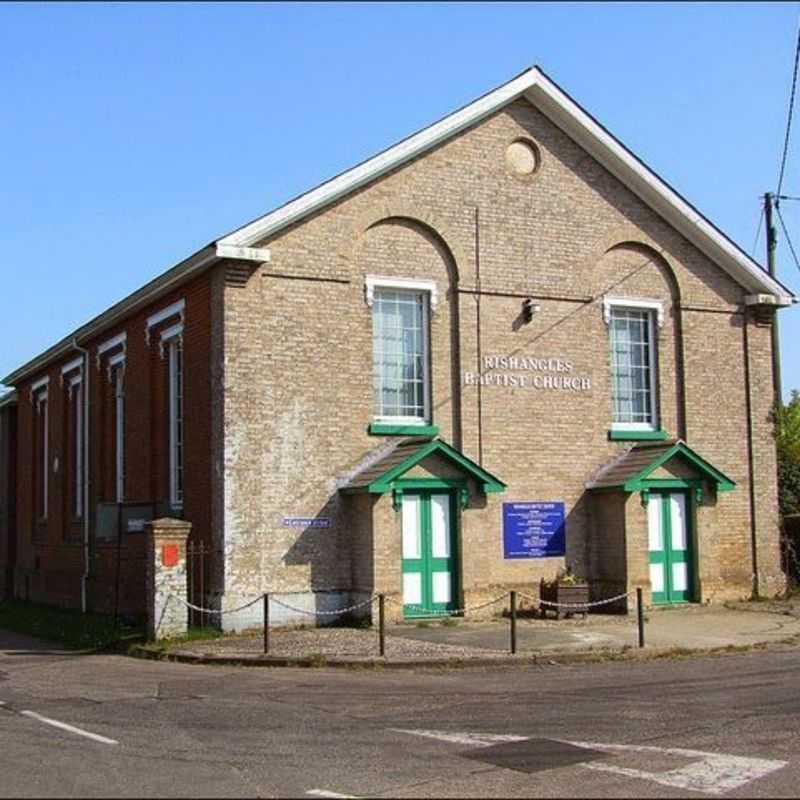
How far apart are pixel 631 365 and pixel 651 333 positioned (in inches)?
32.1

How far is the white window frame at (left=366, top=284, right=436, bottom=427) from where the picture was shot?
22.0 m

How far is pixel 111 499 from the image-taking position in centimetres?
2738

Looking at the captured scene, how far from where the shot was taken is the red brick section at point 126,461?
21578 mm

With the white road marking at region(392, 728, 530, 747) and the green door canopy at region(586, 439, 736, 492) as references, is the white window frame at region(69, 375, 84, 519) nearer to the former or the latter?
the green door canopy at region(586, 439, 736, 492)

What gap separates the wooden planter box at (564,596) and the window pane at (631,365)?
4218 millimetres

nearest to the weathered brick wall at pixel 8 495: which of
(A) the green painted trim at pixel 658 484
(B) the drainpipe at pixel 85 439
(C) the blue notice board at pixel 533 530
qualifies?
(B) the drainpipe at pixel 85 439

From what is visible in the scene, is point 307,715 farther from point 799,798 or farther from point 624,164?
point 624,164

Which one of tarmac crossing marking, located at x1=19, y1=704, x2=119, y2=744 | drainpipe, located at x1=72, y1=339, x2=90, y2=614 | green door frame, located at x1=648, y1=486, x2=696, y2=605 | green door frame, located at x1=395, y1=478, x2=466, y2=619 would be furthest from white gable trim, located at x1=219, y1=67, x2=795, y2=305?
drainpipe, located at x1=72, y1=339, x2=90, y2=614

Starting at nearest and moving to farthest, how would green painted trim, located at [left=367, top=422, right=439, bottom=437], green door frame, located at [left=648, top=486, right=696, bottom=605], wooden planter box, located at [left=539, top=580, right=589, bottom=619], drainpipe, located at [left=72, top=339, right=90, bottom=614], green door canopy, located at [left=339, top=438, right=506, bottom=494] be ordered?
green door canopy, located at [left=339, top=438, right=506, bottom=494], wooden planter box, located at [left=539, top=580, right=589, bottom=619], green painted trim, located at [left=367, top=422, right=439, bottom=437], green door frame, located at [left=648, top=486, right=696, bottom=605], drainpipe, located at [left=72, top=339, right=90, bottom=614]

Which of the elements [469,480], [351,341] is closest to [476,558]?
[469,480]

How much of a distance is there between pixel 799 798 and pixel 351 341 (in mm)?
14378

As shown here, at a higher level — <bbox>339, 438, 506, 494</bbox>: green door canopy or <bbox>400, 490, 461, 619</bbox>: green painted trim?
<bbox>339, 438, 506, 494</bbox>: green door canopy

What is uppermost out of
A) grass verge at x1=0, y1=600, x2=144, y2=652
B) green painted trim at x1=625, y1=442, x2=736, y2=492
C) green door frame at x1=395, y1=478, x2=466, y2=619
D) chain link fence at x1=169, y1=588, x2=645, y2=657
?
green painted trim at x1=625, y1=442, x2=736, y2=492

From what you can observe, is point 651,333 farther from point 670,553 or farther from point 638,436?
point 670,553
